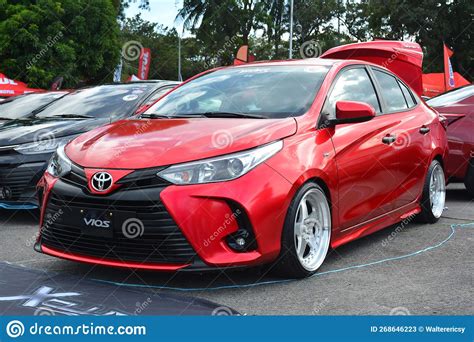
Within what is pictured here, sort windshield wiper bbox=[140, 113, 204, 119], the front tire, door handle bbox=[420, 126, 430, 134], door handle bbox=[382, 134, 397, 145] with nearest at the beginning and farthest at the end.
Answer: the front tire
windshield wiper bbox=[140, 113, 204, 119]
door handle bbox=[382, 134, 397, 145]
door handle bbox=[420, 126, 430, 134]

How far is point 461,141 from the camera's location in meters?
7.14

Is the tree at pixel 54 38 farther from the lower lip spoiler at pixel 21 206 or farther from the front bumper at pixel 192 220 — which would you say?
Answer: the front bumper at pixel 192 220

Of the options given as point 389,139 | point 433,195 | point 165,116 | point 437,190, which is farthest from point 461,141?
point 165,116

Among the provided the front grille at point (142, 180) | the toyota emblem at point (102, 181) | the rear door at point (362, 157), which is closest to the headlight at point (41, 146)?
the toyota emblem at point (102, 181)

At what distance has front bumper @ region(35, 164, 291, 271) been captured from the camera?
350 centimetres

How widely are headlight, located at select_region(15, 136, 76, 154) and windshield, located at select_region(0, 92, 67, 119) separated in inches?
67.1

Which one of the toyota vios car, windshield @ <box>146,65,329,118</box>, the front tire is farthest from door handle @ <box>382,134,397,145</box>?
the front tire

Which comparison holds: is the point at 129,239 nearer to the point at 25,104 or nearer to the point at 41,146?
the point at 41,146

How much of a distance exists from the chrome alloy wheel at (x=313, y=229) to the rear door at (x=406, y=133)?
1.15 metres

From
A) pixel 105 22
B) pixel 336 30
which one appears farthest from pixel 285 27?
pixel 105 22

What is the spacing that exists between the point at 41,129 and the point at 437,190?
3.94 m

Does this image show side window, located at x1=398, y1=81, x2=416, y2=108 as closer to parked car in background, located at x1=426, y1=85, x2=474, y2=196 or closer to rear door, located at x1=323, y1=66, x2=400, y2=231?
rear door, located at x1=323, y1=66, x2=400, y2=231

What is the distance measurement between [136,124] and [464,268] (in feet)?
8.29

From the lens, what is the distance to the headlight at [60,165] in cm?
395
